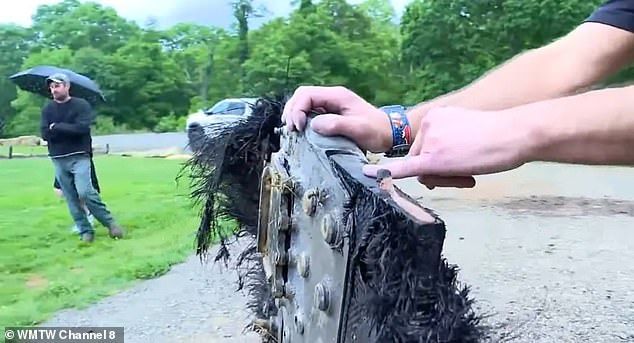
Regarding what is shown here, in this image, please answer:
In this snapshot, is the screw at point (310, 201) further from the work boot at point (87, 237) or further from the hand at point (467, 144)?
the work boot at point (87, 237)

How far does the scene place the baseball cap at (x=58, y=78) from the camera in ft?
9.87

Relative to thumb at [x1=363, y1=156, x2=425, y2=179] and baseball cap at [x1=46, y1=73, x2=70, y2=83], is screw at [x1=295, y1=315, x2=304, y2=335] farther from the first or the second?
baseball cap at [x1=46, y1=73, x2=70, y2=83]

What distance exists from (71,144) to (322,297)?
9.58 ft

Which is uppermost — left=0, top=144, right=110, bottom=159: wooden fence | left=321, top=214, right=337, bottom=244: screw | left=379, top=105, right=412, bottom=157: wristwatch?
left=379, top=105, right=412, bottom=157: wristwatch

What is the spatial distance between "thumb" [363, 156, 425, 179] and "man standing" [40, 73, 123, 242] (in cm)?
268

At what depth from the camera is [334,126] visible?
612mm

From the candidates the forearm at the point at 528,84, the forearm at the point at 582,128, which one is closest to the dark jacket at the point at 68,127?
the forearm at the point at 528,84

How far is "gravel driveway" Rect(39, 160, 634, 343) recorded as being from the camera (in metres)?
1.07

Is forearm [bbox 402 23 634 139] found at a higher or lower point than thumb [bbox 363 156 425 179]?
higher

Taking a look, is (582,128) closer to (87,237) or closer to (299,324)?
(299,324)

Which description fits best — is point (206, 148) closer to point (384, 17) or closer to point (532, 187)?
point (532, 187)

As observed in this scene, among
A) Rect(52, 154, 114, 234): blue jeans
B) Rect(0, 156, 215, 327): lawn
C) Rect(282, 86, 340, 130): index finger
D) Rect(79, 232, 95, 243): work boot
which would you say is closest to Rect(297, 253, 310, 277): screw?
Rect(282, 86, 340, 130): index finger

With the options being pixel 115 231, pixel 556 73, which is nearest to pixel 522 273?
pixel 556 73

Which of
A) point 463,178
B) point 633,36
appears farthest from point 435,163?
point 633,36
